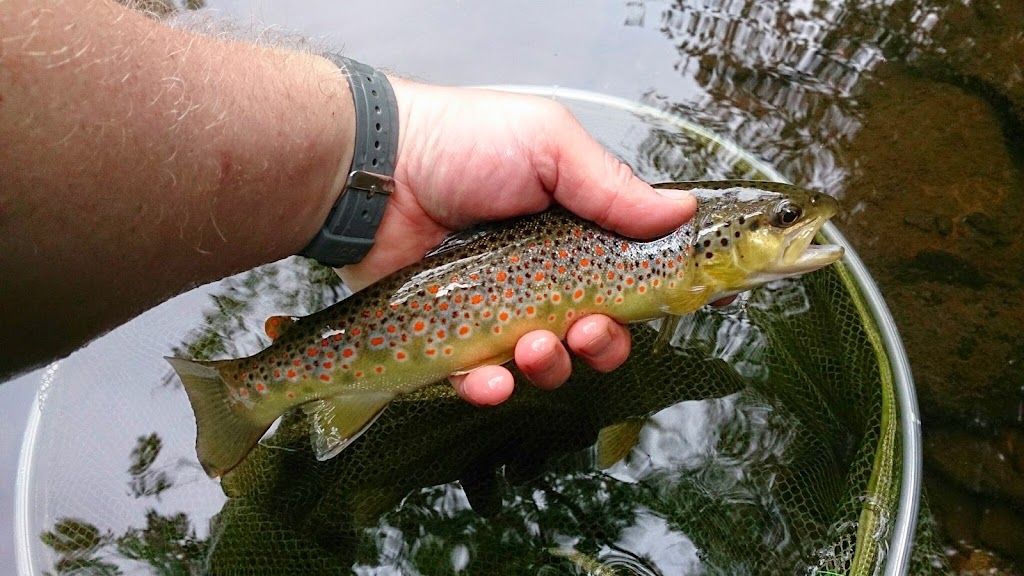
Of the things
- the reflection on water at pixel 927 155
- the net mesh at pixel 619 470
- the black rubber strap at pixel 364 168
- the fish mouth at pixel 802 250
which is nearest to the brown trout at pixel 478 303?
the fish mouth at pixel 802 250

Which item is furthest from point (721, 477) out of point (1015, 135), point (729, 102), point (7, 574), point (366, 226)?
point (7, 574)

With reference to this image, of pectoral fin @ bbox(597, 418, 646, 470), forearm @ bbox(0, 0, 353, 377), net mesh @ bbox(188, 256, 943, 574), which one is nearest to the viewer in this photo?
forearm @ bbox(0, 0, 353, 377)

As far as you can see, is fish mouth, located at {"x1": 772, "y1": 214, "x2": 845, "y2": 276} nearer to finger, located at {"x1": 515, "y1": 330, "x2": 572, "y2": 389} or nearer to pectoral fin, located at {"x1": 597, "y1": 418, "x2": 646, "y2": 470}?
finger, located at {"x1": 515, "y1": 330, "x2": 572, "y2": 389}

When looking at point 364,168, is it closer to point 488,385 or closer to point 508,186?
point 508,186

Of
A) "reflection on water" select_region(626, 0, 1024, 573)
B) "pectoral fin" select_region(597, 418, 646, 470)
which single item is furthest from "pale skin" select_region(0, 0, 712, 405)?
"reflection on water" select_region(626, 0, 1024, 573)

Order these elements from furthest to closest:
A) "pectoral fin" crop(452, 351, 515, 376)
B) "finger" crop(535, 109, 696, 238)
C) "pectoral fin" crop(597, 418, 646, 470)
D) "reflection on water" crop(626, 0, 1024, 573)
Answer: "reflection on water" crop(626, 0, 1024, 573), "pectoral fin" crop(597, 418, 646, 470), "pectoral fin" crop(452, 351, 515, 376), "finger" crop(535, 109, 696, 238)

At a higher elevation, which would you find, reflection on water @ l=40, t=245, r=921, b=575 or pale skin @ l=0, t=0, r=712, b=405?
pale skin @ l=0, t=0, r=712, b=405

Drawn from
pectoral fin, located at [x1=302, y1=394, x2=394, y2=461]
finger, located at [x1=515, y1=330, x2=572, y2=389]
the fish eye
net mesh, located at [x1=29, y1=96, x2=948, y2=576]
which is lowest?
net mesh, located at [x1=29, y1=96, x2=948, y2=576]
